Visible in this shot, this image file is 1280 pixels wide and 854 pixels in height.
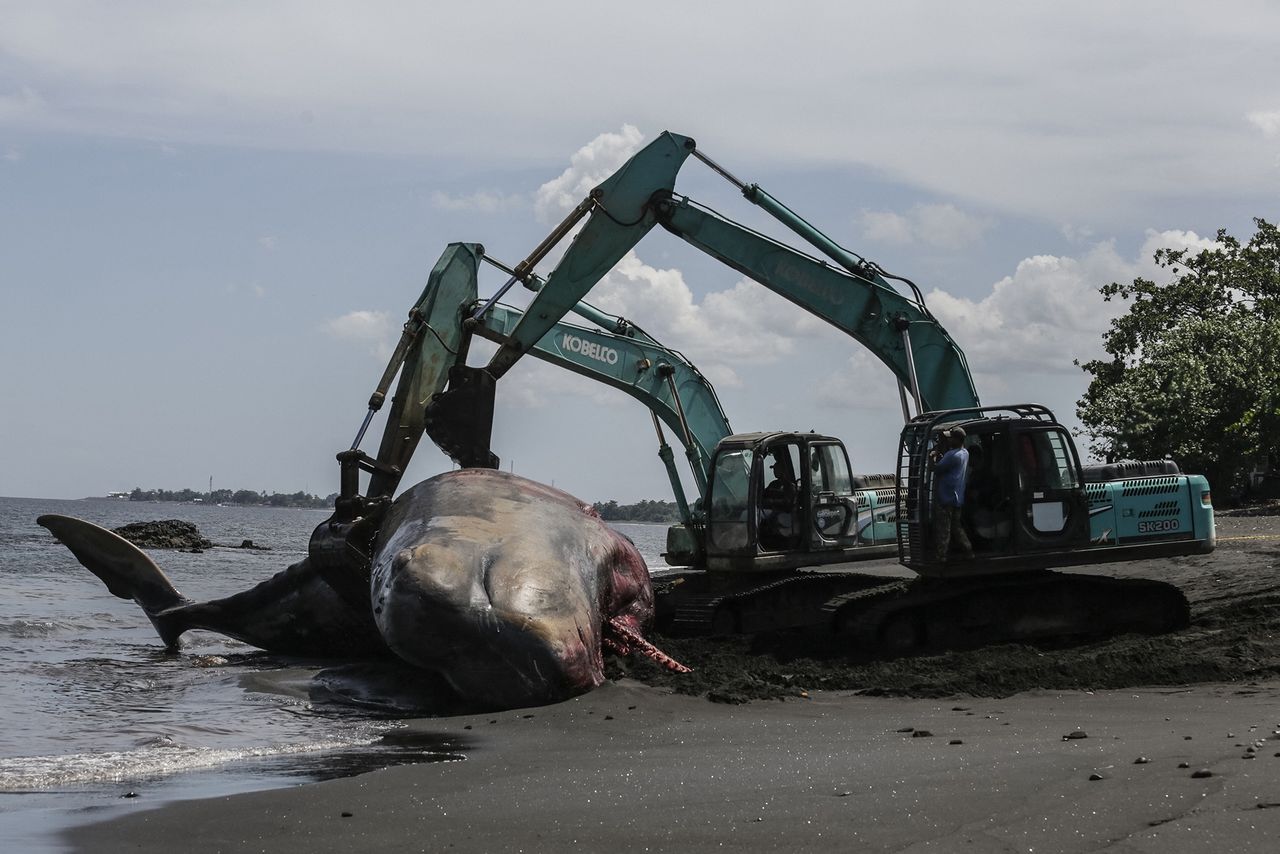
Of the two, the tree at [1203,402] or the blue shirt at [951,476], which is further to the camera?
the tree at [1203,402]

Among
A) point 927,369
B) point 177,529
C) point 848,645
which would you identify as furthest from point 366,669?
point 177,529

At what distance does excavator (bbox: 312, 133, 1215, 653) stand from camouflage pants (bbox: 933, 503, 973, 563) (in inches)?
2.9

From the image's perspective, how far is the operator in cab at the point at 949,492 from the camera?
47.7 feet

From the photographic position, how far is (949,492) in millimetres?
14695

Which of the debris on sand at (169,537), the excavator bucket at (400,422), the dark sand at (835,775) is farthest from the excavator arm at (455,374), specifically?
the debris on sand at (169,537)

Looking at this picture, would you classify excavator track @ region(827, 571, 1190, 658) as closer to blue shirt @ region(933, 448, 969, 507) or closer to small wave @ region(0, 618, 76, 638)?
blue shirt @ region(933, 448, 969, 507)

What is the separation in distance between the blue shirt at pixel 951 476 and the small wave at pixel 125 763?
6586 mm

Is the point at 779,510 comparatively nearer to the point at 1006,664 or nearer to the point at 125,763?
the point at 1006,664

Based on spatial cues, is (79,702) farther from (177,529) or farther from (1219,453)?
(177,529)

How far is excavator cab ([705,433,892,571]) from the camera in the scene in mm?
18188

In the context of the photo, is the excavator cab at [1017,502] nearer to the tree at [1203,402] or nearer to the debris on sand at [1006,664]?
the debris on sand at [1006,664]

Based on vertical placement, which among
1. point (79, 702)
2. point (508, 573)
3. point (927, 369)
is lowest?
point (79, 702)

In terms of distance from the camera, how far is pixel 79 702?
1344 centimetres

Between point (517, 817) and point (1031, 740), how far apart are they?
343cm
